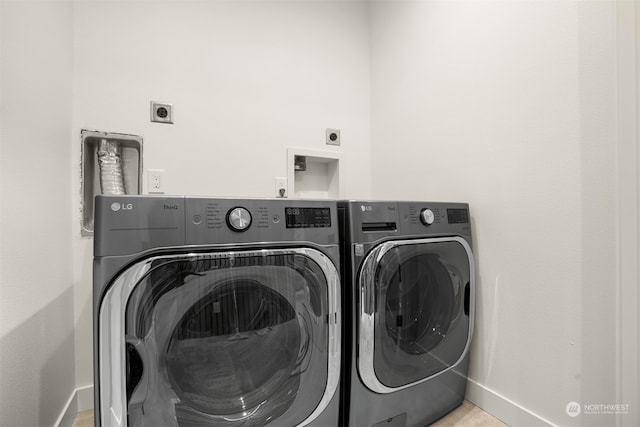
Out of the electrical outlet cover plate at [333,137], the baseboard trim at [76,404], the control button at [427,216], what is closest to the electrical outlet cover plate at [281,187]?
the electrical outlet cover plate at [333,137]

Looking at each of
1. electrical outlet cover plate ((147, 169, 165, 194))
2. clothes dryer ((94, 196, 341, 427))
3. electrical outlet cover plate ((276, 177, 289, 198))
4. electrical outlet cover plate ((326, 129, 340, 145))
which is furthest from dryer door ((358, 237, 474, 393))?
electrical outlet cover plate ((147, 169, 165, 194))

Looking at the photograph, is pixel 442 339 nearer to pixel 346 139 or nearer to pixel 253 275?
pixel 253 275

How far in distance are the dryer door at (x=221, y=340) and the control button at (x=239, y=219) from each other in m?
0.08

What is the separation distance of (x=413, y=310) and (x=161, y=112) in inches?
59.3

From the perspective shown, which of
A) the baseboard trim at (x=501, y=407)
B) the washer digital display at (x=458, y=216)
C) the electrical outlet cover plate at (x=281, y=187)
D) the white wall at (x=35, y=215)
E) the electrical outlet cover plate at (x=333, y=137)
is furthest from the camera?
the electrical outlet cover plate at (x=333, y=137)

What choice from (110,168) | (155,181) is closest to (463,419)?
(155,181)

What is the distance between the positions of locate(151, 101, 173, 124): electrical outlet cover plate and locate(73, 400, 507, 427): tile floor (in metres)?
1.40

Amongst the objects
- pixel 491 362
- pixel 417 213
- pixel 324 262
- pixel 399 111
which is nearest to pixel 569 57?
pixel 417 213

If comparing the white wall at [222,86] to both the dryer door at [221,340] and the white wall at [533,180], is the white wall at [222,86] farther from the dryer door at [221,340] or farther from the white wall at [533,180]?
the dryer door at [221,340]

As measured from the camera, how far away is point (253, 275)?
77 centimetres

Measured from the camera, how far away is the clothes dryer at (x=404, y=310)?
918 mm

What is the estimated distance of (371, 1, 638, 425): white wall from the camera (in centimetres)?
87

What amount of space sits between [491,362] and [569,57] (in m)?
1.20

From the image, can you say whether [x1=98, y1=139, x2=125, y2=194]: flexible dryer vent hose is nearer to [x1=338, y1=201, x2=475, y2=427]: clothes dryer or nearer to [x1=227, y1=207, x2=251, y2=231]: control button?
[x1=227, y1=207, x2=251, y2=231]: control button
